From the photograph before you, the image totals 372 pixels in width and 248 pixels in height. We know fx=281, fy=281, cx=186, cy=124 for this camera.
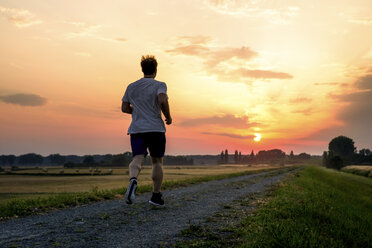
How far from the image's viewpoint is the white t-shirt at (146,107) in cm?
571

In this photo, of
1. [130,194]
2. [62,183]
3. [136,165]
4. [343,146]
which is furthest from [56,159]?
[130,194]

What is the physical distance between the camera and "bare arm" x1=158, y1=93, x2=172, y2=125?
18.6 feet

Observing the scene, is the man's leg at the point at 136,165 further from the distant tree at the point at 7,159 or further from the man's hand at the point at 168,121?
the distant tree at the point at 7,159

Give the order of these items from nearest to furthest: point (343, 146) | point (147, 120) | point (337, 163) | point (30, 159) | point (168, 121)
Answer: point (147, 120), point (168, 121), point (337, 163), point (343, 146), point (30, 159)

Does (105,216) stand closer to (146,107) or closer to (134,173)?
(134,173)

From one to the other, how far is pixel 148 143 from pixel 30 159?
20838 centimetres

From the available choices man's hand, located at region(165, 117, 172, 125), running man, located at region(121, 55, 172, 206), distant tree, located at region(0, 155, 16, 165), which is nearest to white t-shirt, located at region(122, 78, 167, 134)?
running man, located at region(121, 55, 172, 206)

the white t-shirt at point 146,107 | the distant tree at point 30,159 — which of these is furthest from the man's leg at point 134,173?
the distant tree at point 30,159

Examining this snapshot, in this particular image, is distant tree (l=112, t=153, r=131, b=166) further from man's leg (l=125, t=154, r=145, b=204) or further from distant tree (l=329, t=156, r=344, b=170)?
man's leg (l=125, t=154, r=145, b=204)

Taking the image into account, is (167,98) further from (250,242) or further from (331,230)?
(331,230)

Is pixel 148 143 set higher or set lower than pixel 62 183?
higher

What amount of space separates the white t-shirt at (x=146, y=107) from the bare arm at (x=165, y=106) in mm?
81

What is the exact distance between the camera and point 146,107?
19.0 feet

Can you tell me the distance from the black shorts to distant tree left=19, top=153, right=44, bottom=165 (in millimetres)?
206468
